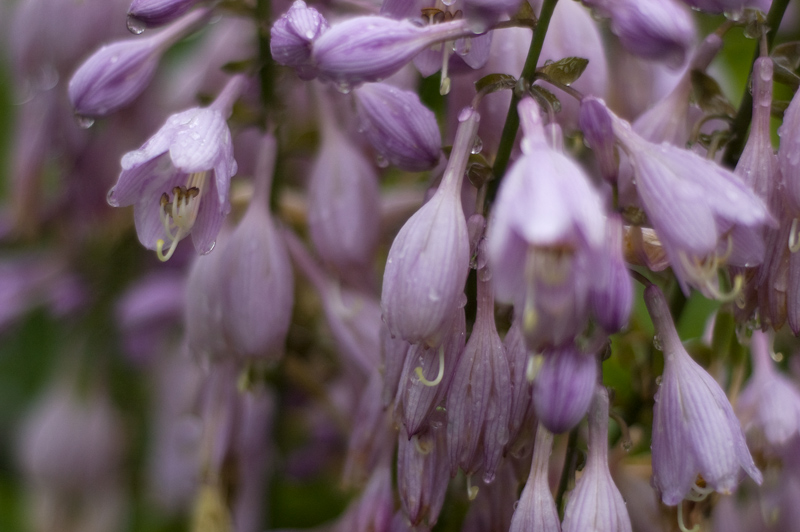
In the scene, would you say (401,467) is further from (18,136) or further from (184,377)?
(18,136)

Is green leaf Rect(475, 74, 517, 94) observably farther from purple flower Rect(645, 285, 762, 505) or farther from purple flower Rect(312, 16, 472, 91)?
purple flower Rect(645, 285, 762, 505)

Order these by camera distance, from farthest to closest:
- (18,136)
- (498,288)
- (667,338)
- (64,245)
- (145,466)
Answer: (145,466)
(64,245)
(18,136)
(667,338)
(498,288)

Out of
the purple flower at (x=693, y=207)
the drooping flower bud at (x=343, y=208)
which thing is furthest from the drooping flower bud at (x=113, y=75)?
the purple flower at (x=693, y=207)

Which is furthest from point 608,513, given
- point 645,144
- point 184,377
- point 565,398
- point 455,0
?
point 184,377

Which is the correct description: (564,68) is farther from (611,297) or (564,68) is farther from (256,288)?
(256,288)

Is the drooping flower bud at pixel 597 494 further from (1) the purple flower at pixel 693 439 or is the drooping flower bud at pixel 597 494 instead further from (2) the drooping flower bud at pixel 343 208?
(2) the drooping flower bud at pixel 343 208

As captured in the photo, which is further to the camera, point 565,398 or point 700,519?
point 700,519
